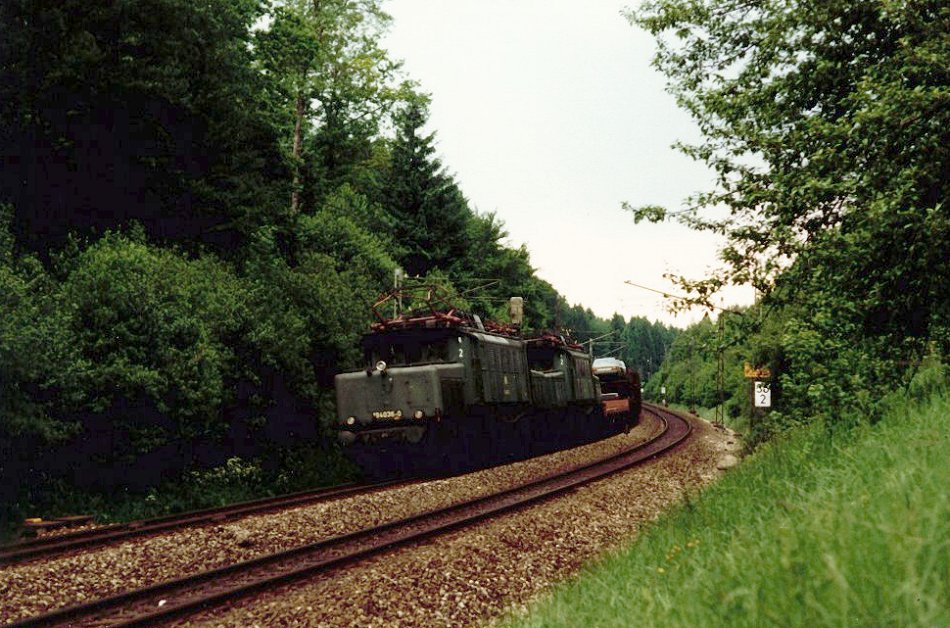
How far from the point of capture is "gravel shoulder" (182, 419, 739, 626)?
7809 millimetres

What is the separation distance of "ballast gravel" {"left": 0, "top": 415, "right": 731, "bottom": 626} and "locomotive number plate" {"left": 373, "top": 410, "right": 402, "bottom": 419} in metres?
3.15

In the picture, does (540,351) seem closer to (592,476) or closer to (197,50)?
(592,476)

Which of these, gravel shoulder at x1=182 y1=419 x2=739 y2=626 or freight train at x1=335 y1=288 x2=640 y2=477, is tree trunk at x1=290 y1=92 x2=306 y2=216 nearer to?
freight train at x1=335 y1=288 x2=640 y2=477

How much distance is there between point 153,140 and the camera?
78.5ft

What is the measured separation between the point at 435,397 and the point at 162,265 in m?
6.70

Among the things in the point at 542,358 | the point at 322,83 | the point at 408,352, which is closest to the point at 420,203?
the point at 322,83

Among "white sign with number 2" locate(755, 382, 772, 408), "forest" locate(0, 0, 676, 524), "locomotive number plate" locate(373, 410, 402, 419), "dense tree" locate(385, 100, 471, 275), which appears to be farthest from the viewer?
"dense tree" locate(385, 100, 471, 275)

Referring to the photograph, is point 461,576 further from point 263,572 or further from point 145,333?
point 145,333

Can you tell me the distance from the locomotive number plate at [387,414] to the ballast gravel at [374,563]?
10.3 feet

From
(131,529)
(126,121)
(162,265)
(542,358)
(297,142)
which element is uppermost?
(297,142)

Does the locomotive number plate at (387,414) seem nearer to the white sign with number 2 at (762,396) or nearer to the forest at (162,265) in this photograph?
the forest at (162,265)

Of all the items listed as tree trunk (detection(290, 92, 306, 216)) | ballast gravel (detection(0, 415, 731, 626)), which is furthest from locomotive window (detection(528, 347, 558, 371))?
ballast gravel (detection(0, 415, 731, 626))

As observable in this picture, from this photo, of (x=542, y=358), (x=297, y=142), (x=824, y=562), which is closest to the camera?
(x=824, y=562)

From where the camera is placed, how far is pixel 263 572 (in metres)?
9.50
